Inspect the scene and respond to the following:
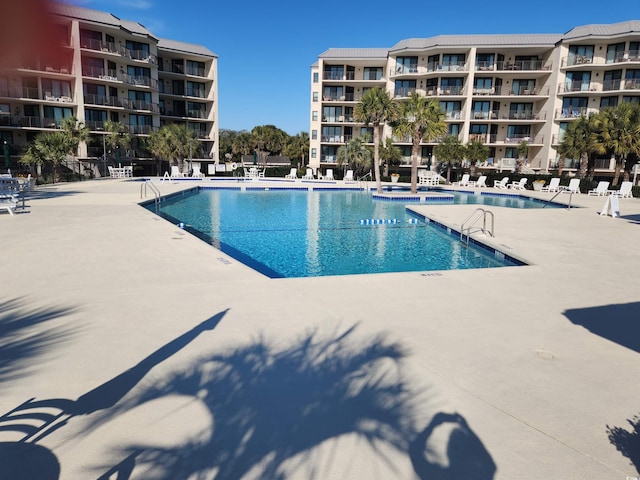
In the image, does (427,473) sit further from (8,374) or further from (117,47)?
(117,47)

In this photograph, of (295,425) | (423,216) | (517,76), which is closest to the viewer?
(295,425)

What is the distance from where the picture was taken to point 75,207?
50.6ft

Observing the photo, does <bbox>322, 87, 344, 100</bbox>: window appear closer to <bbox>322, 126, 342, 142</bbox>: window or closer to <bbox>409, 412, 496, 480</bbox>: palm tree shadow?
<bbox>322, 126, 342, 142</bbox>: window

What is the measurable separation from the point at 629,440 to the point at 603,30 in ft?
145

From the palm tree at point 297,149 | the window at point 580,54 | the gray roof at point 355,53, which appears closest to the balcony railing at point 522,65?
the window at point 580,54

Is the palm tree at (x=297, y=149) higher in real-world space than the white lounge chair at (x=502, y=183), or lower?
higher

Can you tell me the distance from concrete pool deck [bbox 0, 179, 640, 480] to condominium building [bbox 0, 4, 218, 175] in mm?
29788

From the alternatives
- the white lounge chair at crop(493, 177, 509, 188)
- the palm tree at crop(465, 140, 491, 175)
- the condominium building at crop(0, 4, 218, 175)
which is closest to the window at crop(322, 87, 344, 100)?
the condominium building at crop(0, 4, 218, 175)

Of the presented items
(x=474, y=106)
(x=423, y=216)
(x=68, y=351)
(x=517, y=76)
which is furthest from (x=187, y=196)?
(x=517, y=76)

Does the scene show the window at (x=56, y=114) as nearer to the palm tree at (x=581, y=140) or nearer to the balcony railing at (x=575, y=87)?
the palm tree at (x=581, y=140)

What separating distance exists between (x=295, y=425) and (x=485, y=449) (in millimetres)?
1327

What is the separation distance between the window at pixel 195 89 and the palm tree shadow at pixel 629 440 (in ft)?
159

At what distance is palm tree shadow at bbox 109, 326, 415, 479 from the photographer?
2.81 meters

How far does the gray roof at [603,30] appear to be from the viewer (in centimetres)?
3541
